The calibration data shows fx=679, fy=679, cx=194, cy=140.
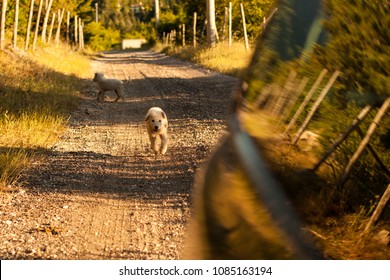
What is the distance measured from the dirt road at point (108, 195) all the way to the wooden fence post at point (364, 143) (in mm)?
3227

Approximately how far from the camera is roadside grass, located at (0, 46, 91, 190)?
24.5 feet

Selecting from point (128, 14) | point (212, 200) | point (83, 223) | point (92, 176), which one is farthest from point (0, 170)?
point (128, 14)

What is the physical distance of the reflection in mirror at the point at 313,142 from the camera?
98cm

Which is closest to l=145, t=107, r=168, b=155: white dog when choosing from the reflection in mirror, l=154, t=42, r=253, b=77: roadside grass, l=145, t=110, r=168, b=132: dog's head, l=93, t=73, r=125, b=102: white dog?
l=145, t=110, r=168, b=132: dog's head

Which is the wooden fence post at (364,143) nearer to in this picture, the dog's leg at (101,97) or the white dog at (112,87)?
the white dog at (112,87)

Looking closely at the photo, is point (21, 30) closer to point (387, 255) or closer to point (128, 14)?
point (387, 255)

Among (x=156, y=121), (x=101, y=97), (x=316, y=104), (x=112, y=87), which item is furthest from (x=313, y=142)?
(x=101, y=97)

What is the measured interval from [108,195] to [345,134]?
532cm

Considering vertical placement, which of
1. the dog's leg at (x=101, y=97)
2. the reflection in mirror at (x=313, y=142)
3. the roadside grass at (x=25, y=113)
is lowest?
the dog's leg at (x=101, y=97)

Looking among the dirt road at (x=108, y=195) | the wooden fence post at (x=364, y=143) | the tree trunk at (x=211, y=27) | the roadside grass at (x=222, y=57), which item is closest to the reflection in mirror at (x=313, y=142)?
the wooden fence post at (x=364, y=143)

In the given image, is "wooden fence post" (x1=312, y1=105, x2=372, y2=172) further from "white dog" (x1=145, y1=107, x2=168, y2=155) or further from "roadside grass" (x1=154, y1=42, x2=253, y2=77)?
"roadside grass" (x1=154, y1=42, x2=253, y2=77)

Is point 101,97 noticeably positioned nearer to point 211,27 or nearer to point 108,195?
point 108,195

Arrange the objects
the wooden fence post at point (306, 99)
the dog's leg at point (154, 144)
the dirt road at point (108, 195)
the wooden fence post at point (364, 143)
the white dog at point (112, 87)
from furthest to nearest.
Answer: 1. the white dog at point (112, 87)
2. the dog's leg at point (154, 144)
3. the dirt road at point (108, 195)
4. the wooden fence post at point (306, 99)
5. the wooden fence post at point (364, 143)

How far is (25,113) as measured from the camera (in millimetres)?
10641
